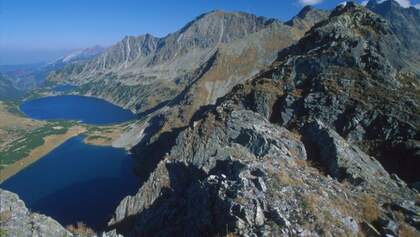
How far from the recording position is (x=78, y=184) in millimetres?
121438

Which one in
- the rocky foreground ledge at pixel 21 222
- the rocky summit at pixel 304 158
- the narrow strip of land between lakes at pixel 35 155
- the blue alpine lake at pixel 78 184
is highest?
the rocky summit at pixel 304 158

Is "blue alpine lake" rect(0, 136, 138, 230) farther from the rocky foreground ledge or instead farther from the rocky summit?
the rocky foreground ledge

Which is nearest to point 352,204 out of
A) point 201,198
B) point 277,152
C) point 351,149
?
point 201,198

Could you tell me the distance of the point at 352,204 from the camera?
31031 mm

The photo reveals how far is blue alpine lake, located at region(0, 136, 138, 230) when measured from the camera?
9688cm

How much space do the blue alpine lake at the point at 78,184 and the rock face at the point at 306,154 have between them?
2836cm

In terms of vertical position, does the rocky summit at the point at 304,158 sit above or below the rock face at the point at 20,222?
above

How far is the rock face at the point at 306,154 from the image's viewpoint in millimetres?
27828

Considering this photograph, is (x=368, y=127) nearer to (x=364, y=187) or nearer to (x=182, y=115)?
(x=364, y=187)

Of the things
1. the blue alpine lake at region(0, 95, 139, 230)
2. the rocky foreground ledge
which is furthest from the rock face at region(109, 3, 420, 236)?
the blue alpine lake at region(0, 95, 139, 230)

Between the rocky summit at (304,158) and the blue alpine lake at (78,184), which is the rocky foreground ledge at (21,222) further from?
the blue alpine lake at (78,184)

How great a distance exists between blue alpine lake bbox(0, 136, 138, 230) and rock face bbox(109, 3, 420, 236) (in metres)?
28.4

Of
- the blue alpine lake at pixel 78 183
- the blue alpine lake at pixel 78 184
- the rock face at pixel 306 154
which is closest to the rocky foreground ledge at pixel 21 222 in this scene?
the rock face at pixel 306 154

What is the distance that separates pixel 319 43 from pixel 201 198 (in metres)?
74.7
